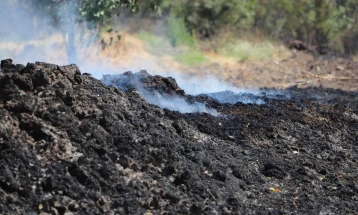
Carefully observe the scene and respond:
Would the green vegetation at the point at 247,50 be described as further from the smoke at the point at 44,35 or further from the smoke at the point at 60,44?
the smoke at the point at 44,35

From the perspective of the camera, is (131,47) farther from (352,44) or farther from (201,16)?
(352,44)

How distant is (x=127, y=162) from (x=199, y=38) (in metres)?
14.4

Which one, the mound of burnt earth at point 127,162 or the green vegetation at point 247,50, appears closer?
the mound of burnt earth at point 127,162

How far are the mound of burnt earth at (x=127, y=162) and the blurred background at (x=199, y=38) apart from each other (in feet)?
24.9

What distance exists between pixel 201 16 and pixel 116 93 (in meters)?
13.8

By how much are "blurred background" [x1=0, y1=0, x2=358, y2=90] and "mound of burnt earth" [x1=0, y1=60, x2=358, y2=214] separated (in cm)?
759

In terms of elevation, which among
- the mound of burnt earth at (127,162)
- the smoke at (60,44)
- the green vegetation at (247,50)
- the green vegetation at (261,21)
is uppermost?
the green vegetation at (261,21)

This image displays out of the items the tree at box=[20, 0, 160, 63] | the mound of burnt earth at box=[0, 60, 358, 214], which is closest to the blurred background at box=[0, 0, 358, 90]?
the tree at box=[20, 0, 160, 63]

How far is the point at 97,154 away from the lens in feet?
16.7

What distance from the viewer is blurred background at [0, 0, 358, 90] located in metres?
14.0

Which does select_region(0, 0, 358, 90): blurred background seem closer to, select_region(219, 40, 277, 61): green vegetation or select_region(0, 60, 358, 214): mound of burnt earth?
select_region(219, 40, 277, 61): green vegetation

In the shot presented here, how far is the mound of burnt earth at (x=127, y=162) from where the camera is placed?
4719mm

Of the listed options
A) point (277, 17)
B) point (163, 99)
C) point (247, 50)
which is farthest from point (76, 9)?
point (277, 17)

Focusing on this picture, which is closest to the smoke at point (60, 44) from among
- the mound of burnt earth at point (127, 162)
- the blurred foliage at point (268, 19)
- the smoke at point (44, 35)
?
the smoke at point (44, 35)
